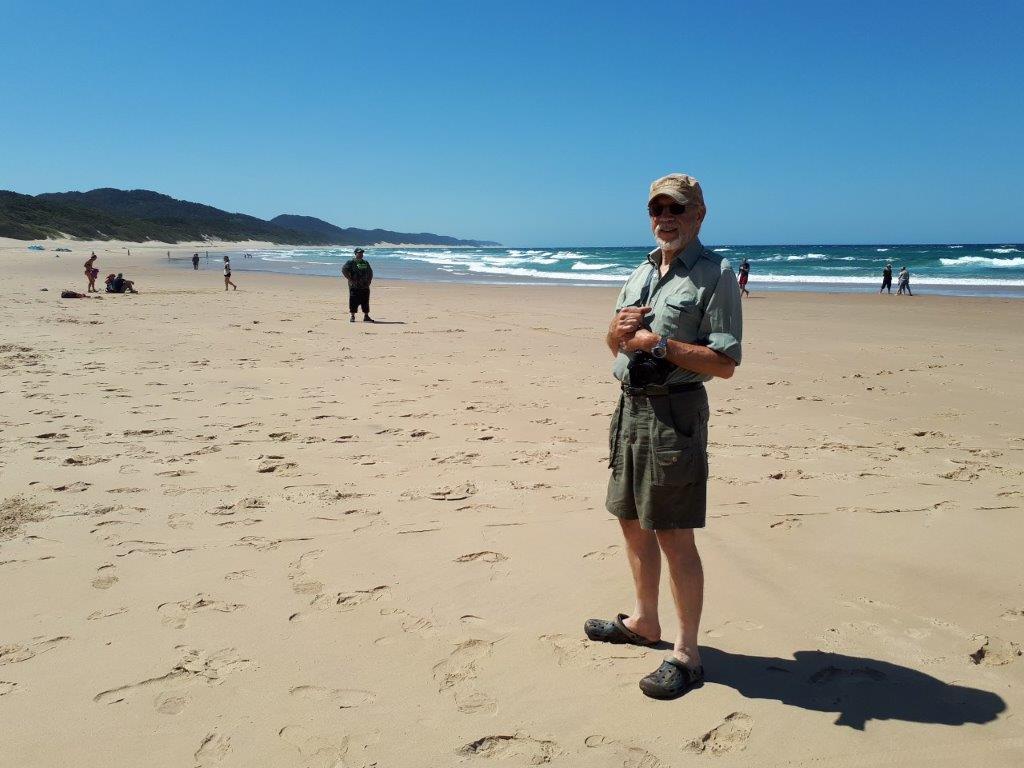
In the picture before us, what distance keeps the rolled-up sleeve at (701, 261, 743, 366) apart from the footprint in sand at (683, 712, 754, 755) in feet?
4.11

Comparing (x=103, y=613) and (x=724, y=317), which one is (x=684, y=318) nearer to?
(x=724, y=317)

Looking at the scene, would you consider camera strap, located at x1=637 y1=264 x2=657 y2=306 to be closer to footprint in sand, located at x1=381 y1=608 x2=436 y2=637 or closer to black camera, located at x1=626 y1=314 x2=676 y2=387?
black camera, located at x1=626 y1=314 x2=676 y2=387

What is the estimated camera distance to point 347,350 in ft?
34.7

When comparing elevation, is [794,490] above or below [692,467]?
below

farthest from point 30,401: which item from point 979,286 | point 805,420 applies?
point 979,286

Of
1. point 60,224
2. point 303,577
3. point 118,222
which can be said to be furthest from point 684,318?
point 118,222

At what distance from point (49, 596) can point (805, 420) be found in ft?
19.6

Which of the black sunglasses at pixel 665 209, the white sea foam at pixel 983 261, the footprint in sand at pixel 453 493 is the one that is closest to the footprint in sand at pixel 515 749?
the black sunglasses at pixel 665 209

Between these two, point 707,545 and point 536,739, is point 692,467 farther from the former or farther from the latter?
point 707,545

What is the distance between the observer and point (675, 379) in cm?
245

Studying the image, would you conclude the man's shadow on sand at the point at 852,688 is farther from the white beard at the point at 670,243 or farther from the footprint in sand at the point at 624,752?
the white beard at the point at 670,243

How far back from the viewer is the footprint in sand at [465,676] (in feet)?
8.23

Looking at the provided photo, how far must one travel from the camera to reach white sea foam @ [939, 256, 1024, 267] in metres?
46.3

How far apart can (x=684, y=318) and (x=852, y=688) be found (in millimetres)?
1522
